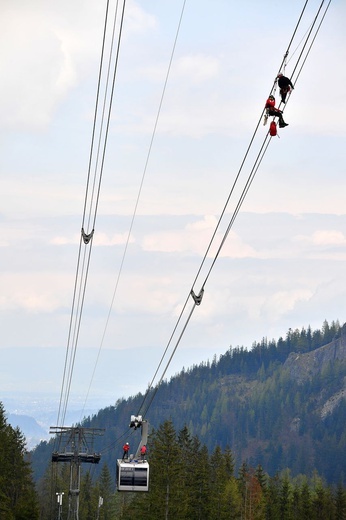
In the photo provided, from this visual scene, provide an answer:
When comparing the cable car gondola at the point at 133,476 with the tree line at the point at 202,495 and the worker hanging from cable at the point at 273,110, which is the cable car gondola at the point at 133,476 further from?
the tree line at the point at 202,495

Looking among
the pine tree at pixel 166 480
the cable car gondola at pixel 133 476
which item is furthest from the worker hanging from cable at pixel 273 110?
the pine tree at pixel 166 480

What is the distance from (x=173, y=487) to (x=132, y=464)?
5407 cm

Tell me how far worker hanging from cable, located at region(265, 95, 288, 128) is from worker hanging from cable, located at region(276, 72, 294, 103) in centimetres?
30

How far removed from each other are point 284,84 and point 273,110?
785mm

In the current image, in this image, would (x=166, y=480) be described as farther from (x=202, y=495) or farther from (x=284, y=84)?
(x=284, y=84)

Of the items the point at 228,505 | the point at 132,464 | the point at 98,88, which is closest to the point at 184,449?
the point at 228,505

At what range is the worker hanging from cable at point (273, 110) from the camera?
96.4 feet

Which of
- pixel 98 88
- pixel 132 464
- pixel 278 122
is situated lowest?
pixel 132 464

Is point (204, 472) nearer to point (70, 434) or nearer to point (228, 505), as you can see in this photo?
point (228, 505)

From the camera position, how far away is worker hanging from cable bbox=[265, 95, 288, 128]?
29.4 metres

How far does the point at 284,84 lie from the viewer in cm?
2917

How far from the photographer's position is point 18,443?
393ft

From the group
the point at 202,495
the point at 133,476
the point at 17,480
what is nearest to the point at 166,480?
the point at 202,495

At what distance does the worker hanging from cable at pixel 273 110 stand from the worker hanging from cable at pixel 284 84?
299 mm
